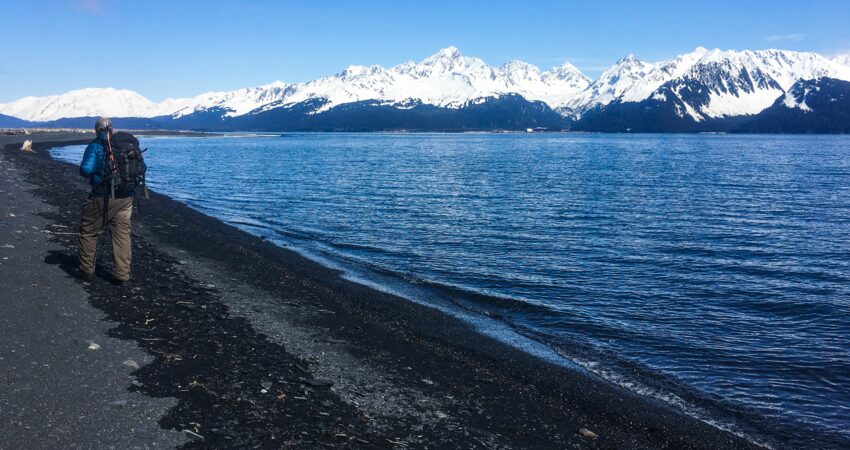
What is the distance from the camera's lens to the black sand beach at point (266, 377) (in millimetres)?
7982

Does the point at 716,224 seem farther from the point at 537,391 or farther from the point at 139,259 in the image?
the point at 139,259

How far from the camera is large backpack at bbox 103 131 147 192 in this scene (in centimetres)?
1332

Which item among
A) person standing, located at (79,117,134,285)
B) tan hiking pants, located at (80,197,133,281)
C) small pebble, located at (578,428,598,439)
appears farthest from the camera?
tan hiking pants, located at (80,197,133,281)

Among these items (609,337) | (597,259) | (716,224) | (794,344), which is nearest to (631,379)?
(609,337)

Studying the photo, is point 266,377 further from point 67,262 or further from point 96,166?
point 67,262

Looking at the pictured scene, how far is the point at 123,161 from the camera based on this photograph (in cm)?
1343

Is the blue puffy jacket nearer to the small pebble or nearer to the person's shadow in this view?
the person's shadow

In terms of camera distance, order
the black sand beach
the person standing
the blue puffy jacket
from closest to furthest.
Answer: the black sand beach → the blue puffy jacket → the person standing

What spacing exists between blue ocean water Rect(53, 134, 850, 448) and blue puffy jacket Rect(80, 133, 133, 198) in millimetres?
10871

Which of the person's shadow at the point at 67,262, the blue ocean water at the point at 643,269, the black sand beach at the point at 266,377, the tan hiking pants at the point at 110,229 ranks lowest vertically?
the blue ocean water at the point at 643,269

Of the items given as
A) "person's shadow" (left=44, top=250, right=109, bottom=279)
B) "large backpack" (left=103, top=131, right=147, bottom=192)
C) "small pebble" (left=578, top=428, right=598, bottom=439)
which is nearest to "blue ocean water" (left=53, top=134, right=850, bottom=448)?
"small pebble" (left=578, top=428, right=598, bottom=439)

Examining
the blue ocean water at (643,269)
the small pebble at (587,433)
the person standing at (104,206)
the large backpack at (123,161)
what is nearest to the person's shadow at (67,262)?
the person standing at (104,206)

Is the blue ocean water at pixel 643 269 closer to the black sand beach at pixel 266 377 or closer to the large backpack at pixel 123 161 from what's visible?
the black sand beach at pixel 266 377

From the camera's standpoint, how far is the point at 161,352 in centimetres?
1020
